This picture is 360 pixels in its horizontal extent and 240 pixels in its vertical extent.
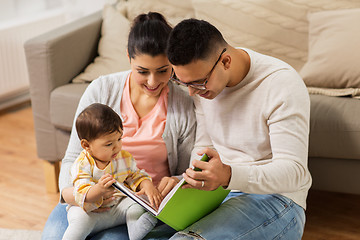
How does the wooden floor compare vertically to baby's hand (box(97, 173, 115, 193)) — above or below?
below

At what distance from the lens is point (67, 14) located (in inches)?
142

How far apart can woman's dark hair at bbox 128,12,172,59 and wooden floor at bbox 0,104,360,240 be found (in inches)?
39.6

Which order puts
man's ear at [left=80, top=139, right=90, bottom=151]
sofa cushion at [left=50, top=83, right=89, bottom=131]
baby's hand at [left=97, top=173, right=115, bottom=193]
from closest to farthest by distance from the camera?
baby's hand at [left=97, top=173, right=115, bottom=193]
man's ear at [left=80, top=139, right=90, bottom=151]
sofa cushion at [left=50, top=83, right=89, bottom=131]

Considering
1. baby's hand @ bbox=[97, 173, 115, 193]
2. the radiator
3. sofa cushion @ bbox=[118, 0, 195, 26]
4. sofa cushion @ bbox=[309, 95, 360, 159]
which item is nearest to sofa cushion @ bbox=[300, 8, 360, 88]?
sofa cushion @ bbox=[309, 95, 360, 159]

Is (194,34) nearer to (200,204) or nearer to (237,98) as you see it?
(237,98)

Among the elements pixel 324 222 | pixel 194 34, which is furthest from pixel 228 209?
pixel 324 222

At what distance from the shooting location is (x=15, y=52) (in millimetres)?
3488

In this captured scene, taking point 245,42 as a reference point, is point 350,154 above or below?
below

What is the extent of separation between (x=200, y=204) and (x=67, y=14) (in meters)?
2.48

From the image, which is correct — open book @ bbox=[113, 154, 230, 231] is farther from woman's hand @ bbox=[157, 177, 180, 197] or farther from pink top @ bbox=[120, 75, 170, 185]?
pink top @ bbox=[120, 75, 170, 185]

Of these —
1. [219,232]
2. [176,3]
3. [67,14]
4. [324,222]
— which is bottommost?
[324,222]

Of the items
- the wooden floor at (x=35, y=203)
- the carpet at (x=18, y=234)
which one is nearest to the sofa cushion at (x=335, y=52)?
the wooden floor at (x=35, y=203)

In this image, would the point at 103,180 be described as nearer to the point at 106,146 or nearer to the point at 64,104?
the point at 106,146

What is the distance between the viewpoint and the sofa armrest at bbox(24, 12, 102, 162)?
237 centimetres
